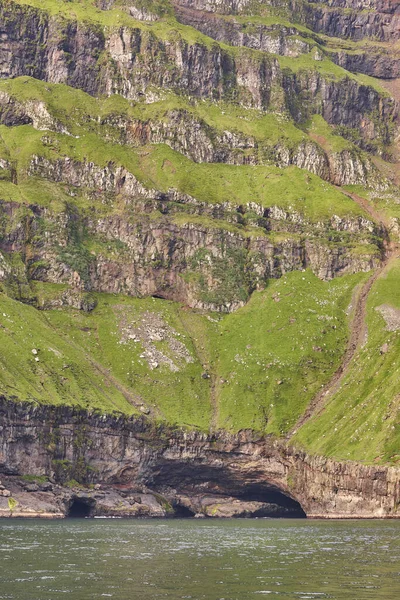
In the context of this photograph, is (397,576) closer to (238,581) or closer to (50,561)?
(238,581)

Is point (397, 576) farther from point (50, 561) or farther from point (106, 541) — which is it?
point (106, 541)

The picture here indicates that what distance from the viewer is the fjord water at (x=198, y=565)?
82.2 m

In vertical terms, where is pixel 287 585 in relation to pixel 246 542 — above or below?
above

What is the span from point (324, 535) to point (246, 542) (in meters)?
21.2

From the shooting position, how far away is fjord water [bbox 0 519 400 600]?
270ft

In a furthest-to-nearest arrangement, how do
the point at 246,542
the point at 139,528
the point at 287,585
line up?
the point at 139,528 → the point at 246,542 → the point at 287,585

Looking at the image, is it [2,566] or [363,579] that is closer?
[363,579]

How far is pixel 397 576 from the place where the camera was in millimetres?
90688

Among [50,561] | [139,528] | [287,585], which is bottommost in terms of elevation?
[139,528]

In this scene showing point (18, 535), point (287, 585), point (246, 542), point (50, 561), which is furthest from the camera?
point (18, 535)

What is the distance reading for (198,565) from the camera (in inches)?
4107

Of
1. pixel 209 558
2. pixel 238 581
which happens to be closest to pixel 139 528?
pixel 209 558

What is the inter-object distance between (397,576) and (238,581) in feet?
49.8

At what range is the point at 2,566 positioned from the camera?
101 meters
